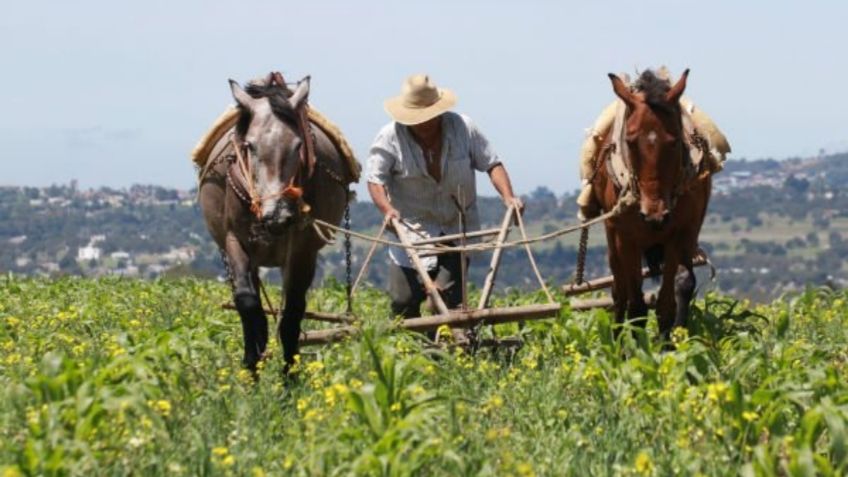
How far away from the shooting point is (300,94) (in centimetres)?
1113

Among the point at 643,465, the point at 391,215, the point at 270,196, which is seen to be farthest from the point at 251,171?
the point at 643,465

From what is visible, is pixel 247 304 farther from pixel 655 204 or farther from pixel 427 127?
pixel 655 204

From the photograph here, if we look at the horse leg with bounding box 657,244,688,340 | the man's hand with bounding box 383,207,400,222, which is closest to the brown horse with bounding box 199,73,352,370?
the man's hand with bounding box 383,207,400,222

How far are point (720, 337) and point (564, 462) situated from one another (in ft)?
16.1

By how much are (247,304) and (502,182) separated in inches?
107

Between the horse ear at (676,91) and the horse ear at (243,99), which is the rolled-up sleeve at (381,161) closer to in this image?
the horse ear at (243,99)

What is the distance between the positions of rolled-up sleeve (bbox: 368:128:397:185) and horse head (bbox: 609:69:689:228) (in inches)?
87.1

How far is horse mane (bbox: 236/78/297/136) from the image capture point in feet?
35.8

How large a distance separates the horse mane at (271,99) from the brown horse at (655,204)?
2234mm

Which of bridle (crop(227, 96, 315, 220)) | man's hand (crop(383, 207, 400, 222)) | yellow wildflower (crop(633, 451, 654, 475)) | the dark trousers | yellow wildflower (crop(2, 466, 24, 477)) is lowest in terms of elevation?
yellow wildflower (crop(633, 451, 654, 475))

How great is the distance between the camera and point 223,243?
11.8 metres

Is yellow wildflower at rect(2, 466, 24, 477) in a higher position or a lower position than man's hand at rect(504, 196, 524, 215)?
lower

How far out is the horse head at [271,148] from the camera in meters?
10.4

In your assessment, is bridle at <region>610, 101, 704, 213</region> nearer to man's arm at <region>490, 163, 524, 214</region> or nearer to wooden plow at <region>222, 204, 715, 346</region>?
wooden plow at <region>222, 204, 715, 346</region>
